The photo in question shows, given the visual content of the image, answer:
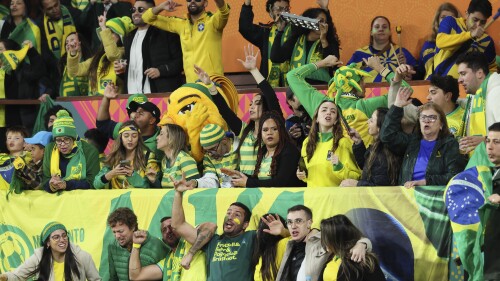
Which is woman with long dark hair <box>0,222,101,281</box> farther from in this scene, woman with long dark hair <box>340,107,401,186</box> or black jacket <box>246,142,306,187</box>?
woman with long dark hair <box>340,107,401,186</box>

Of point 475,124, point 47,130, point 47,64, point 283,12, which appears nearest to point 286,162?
point 475,124

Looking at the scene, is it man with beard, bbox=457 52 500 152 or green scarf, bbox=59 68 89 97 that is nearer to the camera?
man with beard, bbox=457 52 500 152

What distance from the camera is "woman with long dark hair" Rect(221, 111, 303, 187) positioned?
37.1 ft

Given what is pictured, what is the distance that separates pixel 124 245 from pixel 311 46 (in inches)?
136

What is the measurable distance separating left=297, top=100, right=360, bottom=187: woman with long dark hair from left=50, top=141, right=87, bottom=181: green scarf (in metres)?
2.31

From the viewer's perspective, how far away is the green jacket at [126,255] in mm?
11164

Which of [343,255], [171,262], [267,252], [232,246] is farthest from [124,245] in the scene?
[343,255]

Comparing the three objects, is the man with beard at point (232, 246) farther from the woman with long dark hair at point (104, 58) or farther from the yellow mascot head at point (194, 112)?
the woman with long dark hair at point (104, 58)

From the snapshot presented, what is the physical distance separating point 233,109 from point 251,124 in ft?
4.23

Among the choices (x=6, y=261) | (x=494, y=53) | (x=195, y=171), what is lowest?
(x=6, y=261)

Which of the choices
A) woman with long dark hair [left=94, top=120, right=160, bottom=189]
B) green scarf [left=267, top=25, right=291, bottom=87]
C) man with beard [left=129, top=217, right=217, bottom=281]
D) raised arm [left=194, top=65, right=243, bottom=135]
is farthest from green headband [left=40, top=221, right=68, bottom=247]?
green scarf [left=267, top=25, right=291, bottom=87]

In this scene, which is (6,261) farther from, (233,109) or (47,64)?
(47,64)

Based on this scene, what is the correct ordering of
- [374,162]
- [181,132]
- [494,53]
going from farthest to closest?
[494,53], [181,132], [374,162]

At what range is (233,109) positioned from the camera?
1327 cm
